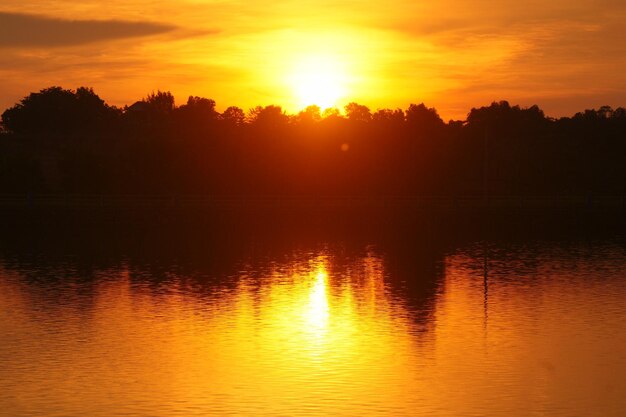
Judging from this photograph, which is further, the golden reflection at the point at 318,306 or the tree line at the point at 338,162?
the tree line at the point at 338,162

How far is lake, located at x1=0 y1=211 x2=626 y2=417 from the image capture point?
20000 mm

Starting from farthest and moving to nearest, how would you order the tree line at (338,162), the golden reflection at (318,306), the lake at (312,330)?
the tree line at (338,162) → the golden reflection at (318,306) → the lake at (312,330)

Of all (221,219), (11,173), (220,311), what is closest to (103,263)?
(220,311)

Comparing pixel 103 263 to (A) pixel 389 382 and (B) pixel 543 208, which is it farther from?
(B) pixel 543 208

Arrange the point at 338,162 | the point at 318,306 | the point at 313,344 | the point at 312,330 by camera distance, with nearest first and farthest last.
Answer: the point at 313,344 < the point at 312,330 < the point at 318,306 < the point at 338,162

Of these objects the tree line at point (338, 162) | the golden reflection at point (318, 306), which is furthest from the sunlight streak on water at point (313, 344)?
the tree line at point (338, 162)

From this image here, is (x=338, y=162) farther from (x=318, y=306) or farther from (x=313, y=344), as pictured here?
(x=313, y=344)

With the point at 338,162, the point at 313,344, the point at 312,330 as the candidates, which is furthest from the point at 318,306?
the point at 338,162

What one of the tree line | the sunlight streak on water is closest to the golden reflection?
the sunlight streak on water

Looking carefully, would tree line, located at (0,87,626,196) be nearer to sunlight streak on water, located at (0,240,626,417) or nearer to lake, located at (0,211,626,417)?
lake, located at (0,211,626,417)

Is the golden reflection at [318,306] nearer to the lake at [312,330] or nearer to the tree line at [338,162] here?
the lake at [312,330]

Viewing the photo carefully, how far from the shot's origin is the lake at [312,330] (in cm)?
2000

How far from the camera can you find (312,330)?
92.1 feet

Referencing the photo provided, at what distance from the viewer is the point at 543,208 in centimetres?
9844
